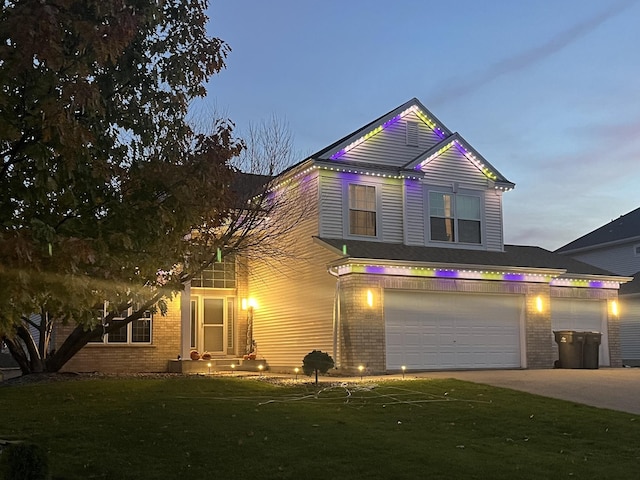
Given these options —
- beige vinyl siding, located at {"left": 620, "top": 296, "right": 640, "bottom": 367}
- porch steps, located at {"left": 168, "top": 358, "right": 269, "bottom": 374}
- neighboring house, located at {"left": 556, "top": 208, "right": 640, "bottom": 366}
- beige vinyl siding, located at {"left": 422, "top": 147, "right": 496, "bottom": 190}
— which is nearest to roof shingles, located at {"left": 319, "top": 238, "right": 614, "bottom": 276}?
beige vinyl siding, located at {"left": 422, "top": 147, "right": 496, "bottom": 190}

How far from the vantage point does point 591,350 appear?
20953 millimetres

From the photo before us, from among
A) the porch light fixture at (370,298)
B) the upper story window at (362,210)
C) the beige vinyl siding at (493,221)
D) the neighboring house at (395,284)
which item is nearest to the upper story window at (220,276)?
the neighboring house at (395,284)

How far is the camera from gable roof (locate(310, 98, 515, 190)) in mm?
21188

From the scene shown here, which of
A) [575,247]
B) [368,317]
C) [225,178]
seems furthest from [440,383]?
[575,247]

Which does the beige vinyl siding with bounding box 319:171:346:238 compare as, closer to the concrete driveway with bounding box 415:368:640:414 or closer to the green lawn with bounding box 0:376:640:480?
the concrete driveway with bounding box 415:368:640:414

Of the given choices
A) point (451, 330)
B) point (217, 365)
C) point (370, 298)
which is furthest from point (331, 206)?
point (217, 365)

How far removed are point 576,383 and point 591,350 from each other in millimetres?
5439

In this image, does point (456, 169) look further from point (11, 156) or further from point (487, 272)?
point (11, 156)

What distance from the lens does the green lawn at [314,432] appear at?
7.79 meters

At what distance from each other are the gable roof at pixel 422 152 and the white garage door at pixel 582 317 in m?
4.19

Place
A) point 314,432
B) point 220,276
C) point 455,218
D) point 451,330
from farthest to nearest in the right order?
point 220,276, point 455,218, point 451,330, point 314,432

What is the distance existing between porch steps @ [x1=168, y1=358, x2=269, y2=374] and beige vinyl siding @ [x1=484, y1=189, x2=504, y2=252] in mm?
8089

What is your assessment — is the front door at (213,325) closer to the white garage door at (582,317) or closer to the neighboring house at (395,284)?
the neighboring house at (395,284)

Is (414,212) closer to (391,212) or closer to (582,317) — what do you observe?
(391,212)
